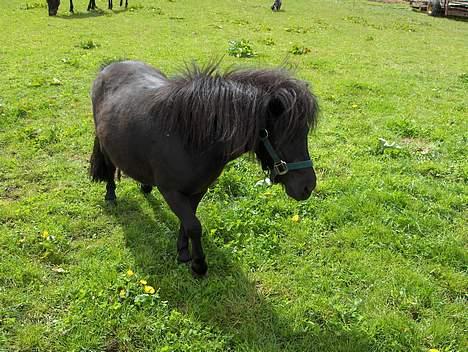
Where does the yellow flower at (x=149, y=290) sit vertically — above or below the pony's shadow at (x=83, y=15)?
below

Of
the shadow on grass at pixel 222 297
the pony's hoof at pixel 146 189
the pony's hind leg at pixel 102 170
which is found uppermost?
the pony's hind leg at pixel 102 170

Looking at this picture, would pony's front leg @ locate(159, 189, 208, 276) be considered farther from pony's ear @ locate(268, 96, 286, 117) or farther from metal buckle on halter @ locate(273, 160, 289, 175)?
pony's ear @ locate(268, 96, 286, 117)

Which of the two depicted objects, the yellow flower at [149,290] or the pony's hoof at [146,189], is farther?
the pony's hoof at [146,189]

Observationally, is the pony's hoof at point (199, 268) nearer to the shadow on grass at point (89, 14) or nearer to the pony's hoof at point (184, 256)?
the pony's hoof at point (184, 256)

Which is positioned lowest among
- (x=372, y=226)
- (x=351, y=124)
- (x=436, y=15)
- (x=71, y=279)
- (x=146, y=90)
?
(x=71, y=279)

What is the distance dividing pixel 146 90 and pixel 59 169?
2.25 metres

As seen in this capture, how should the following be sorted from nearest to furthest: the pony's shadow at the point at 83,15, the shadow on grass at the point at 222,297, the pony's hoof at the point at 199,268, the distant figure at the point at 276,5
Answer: the shadow on grass at the point at 222,297 → the pony's hoof at the point at 199,268 → the pony's shadow at the point at 83,15 → the distant figure at the point at 276,5

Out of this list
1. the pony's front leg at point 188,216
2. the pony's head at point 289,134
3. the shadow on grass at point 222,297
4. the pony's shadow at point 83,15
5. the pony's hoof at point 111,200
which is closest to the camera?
the pony's head at point 289,134

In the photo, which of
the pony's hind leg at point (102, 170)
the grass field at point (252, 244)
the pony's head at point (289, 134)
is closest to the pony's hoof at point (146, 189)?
the grass field at point (252, 244)

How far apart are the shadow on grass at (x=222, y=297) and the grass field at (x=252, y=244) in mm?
11

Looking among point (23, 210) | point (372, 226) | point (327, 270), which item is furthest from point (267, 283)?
point (23, 210)

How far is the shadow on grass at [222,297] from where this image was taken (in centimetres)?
306

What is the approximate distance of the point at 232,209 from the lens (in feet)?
14.9

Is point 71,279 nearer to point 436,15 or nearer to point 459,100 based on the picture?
point 459,100
